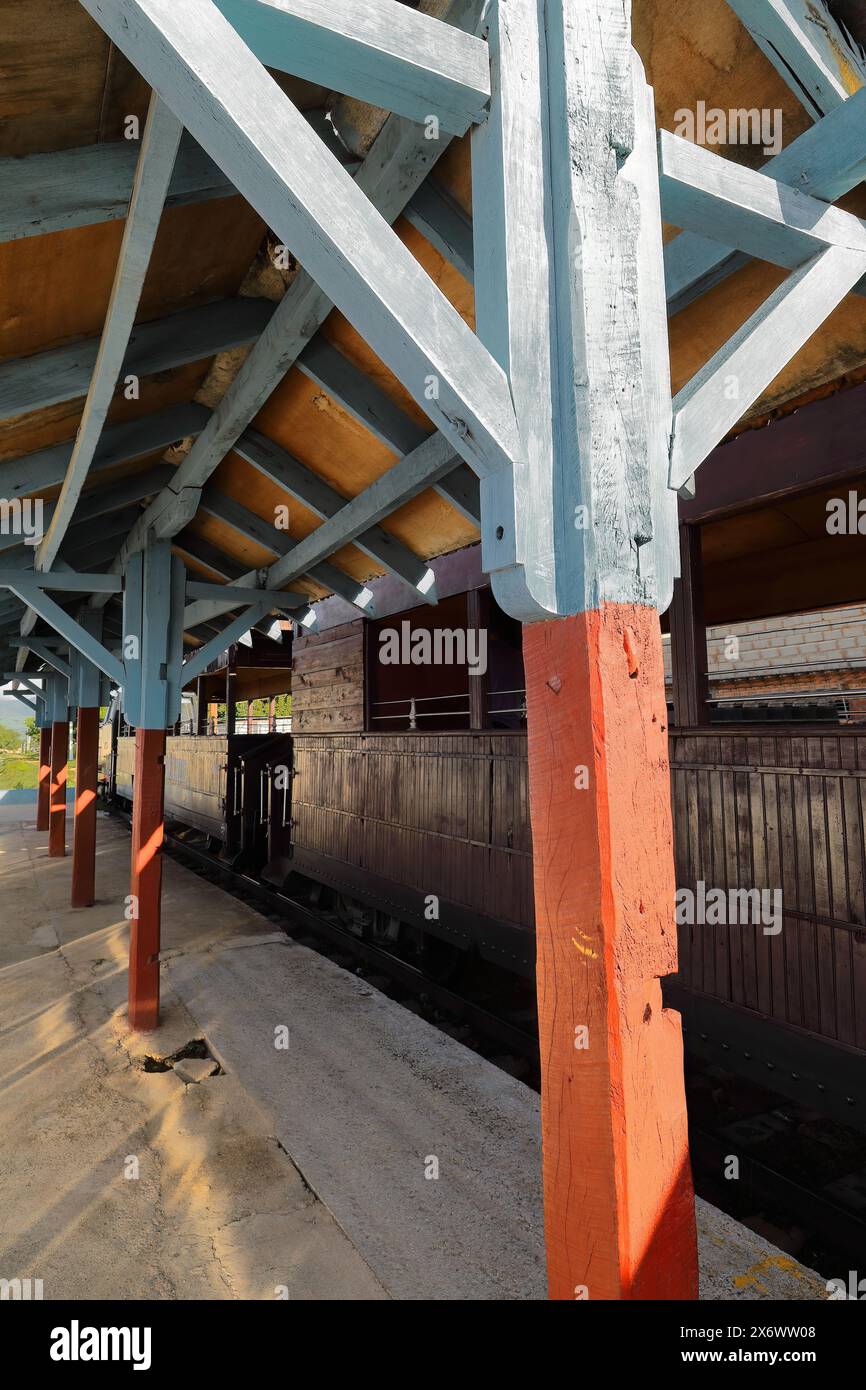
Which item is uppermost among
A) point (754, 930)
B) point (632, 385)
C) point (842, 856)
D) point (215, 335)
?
point (215, 335)

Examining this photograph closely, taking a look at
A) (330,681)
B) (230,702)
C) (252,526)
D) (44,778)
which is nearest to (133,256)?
(252,526)

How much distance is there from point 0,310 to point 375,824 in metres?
5.72

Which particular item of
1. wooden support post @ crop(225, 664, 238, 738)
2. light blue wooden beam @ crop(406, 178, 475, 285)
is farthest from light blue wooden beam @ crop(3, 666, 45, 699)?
light blue wooden beam @ crop(406, 178, 475, 285)

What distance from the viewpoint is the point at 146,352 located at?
3.32 m

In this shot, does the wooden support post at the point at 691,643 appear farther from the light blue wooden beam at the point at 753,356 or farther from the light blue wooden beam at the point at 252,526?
the light blue wooden beam at the point at 252,526

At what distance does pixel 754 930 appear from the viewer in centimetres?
372

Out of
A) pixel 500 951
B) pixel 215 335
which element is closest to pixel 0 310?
pixel 215 335

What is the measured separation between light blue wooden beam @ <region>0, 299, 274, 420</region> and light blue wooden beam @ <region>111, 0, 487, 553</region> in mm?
168

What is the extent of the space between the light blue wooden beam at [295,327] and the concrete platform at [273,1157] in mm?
3293

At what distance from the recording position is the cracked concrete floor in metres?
2.73

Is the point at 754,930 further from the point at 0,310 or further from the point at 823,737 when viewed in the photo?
the point at 0,310

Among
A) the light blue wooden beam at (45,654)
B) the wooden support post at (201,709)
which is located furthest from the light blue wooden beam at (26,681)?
the light blue wooden beam at (45,654)

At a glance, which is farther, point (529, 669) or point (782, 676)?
point (782, 676)
